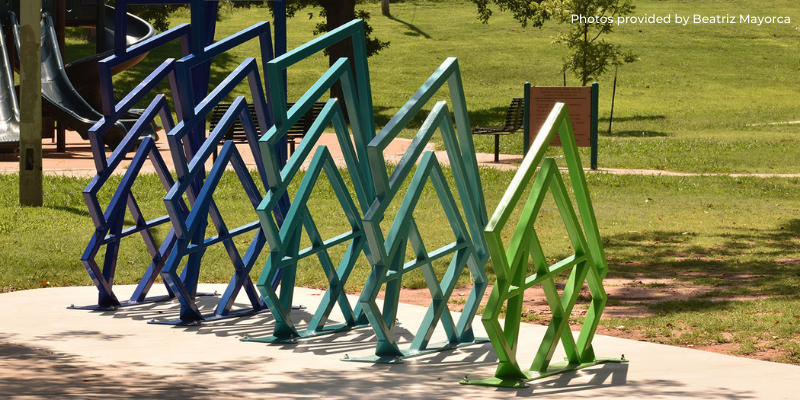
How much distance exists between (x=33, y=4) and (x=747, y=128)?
2079 cm

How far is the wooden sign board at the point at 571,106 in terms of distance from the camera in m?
18.9

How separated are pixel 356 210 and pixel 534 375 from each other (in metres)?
1.94

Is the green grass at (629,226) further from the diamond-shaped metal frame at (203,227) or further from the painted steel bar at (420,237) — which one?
the painted steel bar at (420,237)

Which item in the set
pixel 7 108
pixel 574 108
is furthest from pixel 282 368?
pixel 7 108

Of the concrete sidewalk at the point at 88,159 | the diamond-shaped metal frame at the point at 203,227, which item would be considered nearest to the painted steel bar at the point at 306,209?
the diamond-shaped metal frame at the point at 203,227

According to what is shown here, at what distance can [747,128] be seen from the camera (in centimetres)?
2733

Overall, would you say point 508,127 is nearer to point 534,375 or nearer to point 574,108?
point 574,108

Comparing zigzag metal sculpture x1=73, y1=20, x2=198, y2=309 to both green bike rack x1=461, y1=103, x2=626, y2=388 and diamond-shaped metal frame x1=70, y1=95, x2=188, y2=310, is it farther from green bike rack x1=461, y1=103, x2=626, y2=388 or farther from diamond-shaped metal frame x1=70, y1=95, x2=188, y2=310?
green bike rack x1=461, y1=103, x2=626, y2=388

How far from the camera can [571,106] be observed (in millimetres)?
19188

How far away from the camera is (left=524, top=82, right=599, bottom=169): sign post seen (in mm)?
18719

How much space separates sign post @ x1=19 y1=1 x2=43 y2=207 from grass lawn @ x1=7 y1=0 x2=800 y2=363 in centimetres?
50

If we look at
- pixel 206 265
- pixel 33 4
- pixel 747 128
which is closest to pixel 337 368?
pixel 206 265

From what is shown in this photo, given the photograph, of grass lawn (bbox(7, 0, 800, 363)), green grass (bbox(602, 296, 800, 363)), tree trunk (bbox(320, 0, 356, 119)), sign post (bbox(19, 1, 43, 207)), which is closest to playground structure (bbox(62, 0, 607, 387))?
green grass (bbox(602, 296, 800, 363))

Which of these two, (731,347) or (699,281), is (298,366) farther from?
(699,281)
